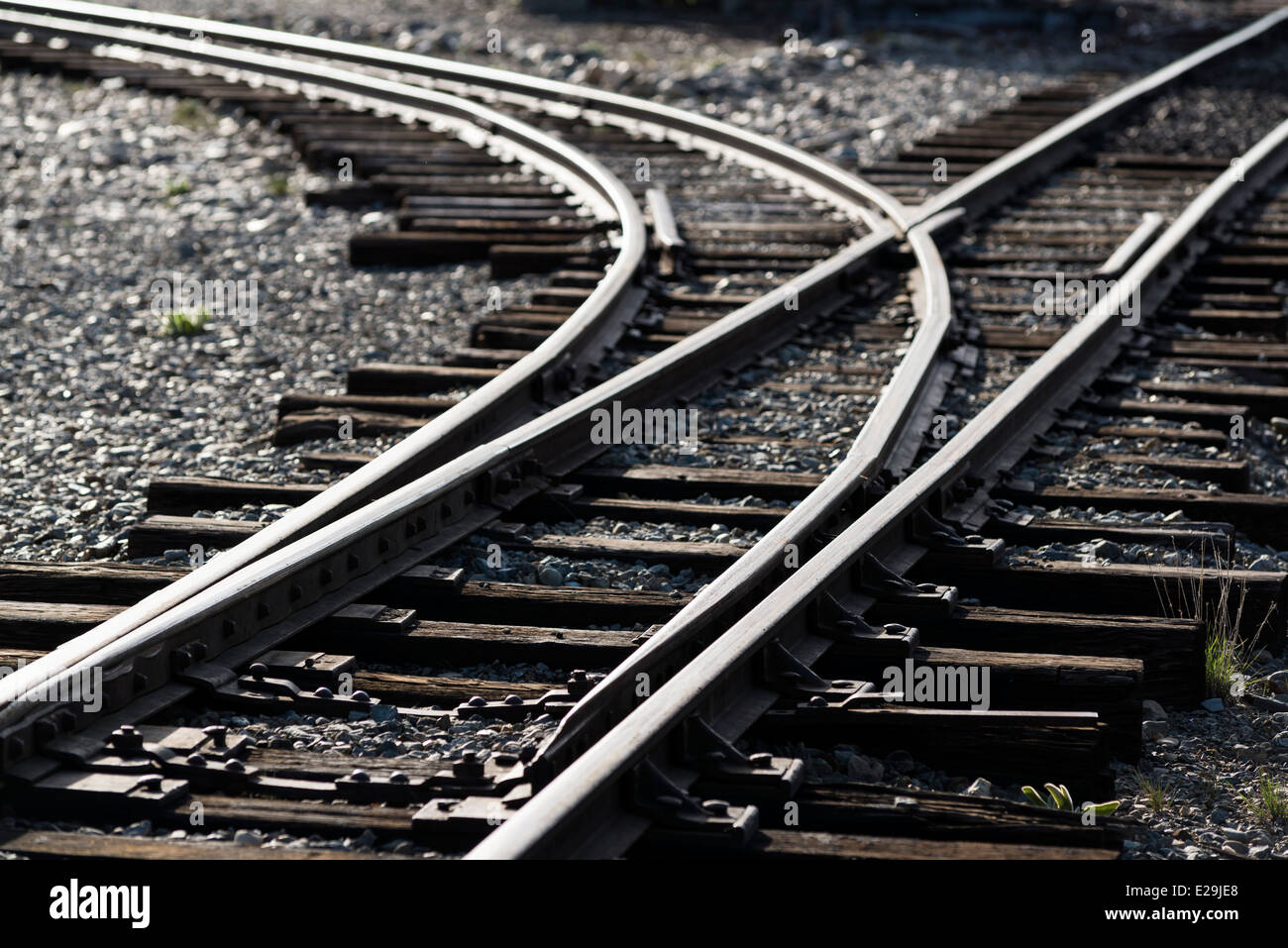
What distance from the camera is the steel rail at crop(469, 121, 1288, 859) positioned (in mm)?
3098

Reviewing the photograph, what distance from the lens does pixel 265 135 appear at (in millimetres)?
13008

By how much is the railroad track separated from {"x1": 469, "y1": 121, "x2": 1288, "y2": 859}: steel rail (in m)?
0.01

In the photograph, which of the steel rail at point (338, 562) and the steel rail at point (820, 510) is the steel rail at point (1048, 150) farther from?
the steel rail at point (338, 562)

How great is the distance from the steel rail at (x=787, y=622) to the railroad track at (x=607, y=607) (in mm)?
10

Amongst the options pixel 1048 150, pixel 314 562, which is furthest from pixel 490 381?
pixel 1048 150

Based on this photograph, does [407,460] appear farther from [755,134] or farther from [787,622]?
[755,134]

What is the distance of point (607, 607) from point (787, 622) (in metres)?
0.59

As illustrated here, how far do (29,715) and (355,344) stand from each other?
4420 millimetres

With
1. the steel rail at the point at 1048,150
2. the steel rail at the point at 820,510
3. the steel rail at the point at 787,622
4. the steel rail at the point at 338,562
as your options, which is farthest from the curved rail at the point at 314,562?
the steel rail at the point at 1048,150

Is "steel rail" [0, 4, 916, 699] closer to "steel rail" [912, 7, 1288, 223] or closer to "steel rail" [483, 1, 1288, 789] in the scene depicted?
"steel rail" [483, 1, 1288, 789]

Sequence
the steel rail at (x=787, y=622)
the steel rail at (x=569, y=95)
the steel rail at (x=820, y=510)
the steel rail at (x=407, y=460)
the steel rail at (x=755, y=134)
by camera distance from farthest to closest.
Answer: the steel rail at (x=569, y=95) < the steel rail at (x=755, y=134) < the steel rail at (x=407, y=460) < the steel rail at (x=820, y=510) < the steel rail at (x=787, y=622)

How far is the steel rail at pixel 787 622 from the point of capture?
122 inches

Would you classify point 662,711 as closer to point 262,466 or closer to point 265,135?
point 262,466
